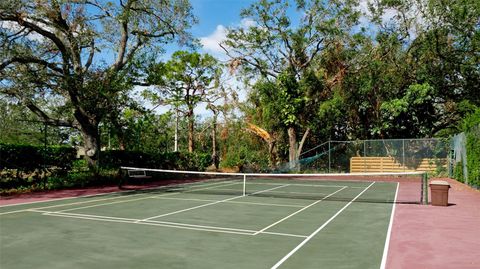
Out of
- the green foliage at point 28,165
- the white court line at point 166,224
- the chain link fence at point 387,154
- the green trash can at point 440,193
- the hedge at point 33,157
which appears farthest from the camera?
the chain link fence at point 387,154

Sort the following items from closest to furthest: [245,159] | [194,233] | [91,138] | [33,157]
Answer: [194,233], [33,157], [91,138], [245,159]

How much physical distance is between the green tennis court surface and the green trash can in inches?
67.2

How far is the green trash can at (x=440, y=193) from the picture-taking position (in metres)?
Answer: 14.5

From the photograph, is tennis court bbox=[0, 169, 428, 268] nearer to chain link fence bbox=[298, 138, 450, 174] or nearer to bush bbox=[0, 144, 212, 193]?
bush bbox=[0, 144, 212, 193]

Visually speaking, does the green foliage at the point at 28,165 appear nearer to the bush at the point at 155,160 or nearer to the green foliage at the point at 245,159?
the bush at the point at 155,160

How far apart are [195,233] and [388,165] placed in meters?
24.4

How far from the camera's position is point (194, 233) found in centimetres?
964

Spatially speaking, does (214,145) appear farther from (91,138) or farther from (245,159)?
(91,138)

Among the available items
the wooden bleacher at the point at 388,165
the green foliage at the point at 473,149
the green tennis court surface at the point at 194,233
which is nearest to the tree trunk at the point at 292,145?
the wooden bleacher at the point at 388,165

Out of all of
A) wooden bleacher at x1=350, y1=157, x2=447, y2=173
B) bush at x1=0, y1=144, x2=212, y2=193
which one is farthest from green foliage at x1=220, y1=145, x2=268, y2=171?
bush at x1=0, y1=144, x2=212, y2=193

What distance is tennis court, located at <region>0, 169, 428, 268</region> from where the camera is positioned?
7.27 metres

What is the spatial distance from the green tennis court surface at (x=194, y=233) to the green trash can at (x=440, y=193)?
171 centimetres

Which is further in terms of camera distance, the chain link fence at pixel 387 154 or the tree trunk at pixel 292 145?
the tree trunk at pixel 292 145

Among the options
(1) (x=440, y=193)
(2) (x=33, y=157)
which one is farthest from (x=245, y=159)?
(1) (x=440, y=193)
